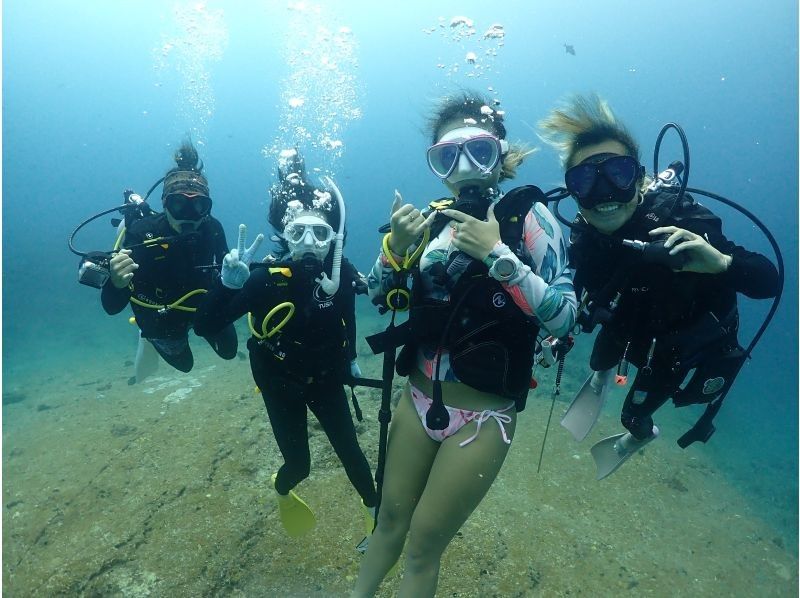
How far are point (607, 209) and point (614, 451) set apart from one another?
A: 3.07 m

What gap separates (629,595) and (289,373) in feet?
16.4

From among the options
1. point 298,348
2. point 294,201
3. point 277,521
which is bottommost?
point 277,521

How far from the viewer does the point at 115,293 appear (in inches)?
204

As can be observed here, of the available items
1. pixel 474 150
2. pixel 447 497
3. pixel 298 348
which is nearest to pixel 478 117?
pixel 474 150

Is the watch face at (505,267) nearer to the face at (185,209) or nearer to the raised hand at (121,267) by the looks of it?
the raised hand at (121,267)

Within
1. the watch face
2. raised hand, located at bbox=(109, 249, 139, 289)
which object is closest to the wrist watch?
the watch face

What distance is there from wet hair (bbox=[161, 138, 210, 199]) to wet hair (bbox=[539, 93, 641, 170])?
14.5ft

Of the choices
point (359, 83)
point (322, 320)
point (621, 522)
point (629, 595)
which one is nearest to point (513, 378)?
point (322, 320)

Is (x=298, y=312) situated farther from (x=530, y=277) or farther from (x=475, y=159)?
(x=530, y=277)

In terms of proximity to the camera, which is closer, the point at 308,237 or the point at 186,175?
the point at 308,237

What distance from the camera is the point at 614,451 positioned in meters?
4.90

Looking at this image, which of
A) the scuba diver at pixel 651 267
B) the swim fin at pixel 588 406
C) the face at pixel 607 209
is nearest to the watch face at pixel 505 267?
the scuba diver at pixel 651 267

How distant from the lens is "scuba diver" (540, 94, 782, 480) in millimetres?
2916

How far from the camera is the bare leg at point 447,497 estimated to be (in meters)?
2.76
